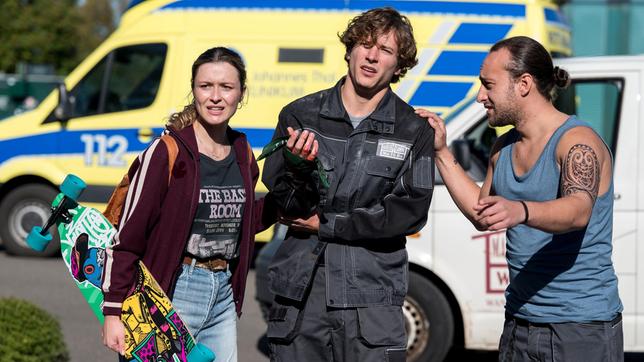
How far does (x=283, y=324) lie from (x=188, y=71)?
7080mm

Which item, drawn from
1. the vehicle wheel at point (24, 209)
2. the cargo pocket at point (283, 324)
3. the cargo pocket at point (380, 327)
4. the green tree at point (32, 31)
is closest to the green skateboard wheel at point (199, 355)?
the cargo pocket at point (283, 324)

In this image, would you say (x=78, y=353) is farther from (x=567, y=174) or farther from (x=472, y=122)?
(x=567, y=174)

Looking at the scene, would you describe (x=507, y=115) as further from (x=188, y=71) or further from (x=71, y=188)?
(x=188, y=71)

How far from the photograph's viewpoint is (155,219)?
11.9 ft

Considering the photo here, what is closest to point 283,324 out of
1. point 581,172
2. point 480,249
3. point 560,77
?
point 581,172

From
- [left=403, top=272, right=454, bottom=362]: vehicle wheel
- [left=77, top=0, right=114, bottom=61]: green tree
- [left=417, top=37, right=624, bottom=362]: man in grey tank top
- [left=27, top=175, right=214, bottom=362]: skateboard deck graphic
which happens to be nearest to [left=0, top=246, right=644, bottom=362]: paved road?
[left=403, top=272, right=454, bottom=362]: vehicle wheel

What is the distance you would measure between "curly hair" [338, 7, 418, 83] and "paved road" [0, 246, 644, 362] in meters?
3.90

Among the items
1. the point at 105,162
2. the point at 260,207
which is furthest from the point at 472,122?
the point at 105,162

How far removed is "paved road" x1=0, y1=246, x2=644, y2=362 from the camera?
7.40 metres

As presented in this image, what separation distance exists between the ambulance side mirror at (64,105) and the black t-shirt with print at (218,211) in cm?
745

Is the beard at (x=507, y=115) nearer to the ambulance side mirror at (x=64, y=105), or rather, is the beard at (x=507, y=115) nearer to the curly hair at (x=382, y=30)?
the curly hair at (x=382, y=30)

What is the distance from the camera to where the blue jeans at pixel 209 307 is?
12.2 ft

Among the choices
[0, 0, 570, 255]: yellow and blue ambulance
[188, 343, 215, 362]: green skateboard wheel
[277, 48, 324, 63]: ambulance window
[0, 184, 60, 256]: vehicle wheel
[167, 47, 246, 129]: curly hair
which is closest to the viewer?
[188, 343, 215, 362]: green skateboard wheel

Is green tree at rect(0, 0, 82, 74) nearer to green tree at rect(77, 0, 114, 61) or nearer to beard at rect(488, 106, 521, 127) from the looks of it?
green tree at rect(77, 0, 114, 61)
